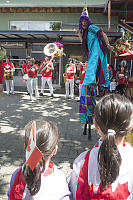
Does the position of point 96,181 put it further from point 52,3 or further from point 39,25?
point 52,3

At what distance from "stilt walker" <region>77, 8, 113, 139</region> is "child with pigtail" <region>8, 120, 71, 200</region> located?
2671 millimetres

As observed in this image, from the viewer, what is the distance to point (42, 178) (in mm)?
1273

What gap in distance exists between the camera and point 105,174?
1193 millimetres

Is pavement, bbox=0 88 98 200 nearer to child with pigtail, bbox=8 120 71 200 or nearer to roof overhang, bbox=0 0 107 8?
child with pigtail, bbox=8 120 71 200

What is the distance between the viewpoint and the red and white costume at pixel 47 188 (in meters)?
1.25

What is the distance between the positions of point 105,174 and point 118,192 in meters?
0.16

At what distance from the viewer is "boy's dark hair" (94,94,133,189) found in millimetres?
1189

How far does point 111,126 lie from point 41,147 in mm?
469

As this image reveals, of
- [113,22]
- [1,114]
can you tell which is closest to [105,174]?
[1,114]

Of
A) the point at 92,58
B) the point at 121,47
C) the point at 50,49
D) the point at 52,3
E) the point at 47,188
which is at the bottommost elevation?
the point at 47,188

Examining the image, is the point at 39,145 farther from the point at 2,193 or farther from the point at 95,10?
the point at 95,10

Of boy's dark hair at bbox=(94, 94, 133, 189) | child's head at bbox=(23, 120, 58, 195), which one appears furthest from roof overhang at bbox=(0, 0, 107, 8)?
child's head at bbox=(23, 120, 58, 195)

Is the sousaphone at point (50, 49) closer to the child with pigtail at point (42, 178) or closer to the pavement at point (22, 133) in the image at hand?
the pavement at point (22, 133)

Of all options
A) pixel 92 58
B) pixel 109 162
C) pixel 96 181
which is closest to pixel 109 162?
pixel 109 162
